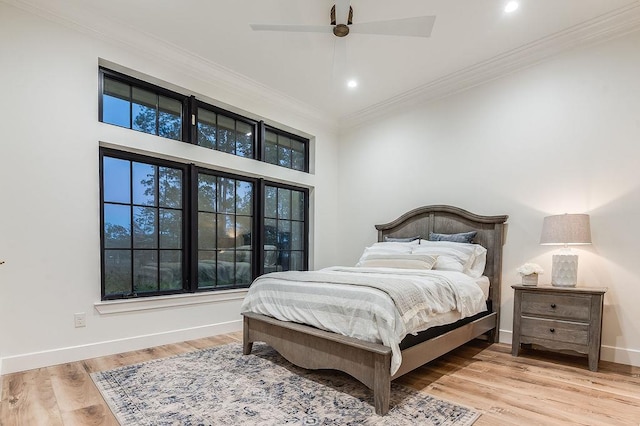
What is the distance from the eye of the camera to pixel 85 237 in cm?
286

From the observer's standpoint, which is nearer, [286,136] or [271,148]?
[271,148]

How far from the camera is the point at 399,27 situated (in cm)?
269

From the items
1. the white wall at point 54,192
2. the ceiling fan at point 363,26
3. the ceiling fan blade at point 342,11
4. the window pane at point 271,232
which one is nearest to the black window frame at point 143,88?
the white wall at point 54,192

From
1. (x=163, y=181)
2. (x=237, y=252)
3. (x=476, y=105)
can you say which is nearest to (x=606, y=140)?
(x=476, y=105)

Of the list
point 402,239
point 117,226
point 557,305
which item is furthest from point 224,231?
point 557,305

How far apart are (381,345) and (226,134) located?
3125mm

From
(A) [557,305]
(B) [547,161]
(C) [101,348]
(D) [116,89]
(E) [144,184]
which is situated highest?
(D) [116,89]

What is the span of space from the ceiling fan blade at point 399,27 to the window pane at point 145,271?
2.85 m

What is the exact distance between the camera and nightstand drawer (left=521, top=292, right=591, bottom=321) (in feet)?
8.77

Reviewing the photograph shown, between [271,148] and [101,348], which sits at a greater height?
[271,148]

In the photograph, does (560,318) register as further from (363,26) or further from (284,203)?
(284,203)

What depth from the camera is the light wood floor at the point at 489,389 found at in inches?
74.1

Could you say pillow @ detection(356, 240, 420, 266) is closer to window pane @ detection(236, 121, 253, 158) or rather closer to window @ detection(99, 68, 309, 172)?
window @ detection(99, 68, 309, 172)

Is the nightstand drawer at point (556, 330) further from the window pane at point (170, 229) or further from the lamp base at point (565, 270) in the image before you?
the window pane at point (170, 229)
